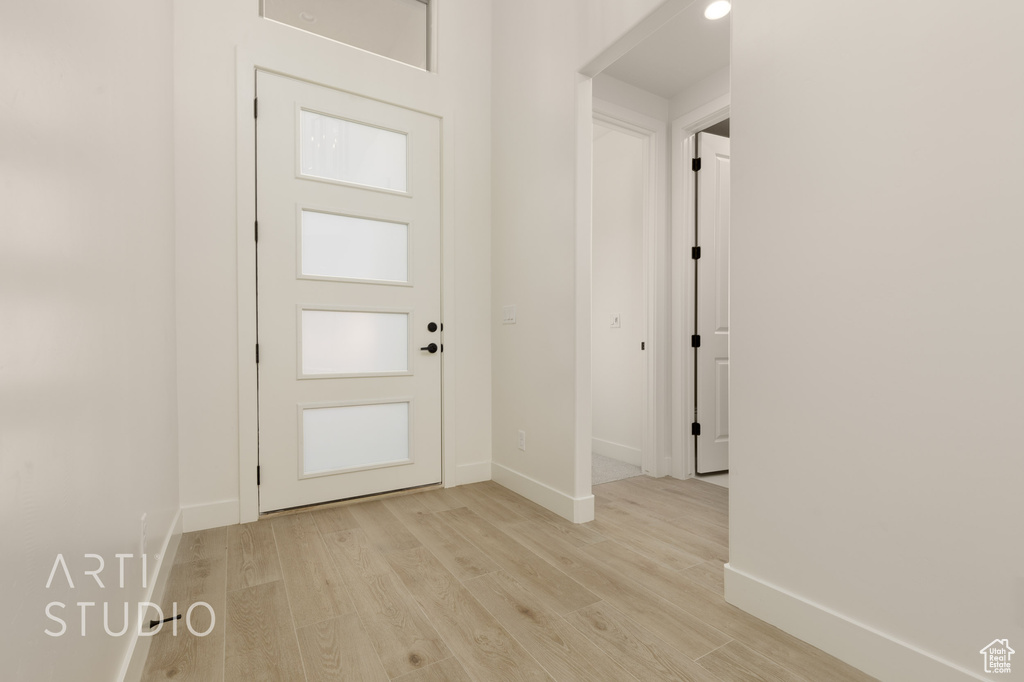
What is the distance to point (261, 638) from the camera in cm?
151

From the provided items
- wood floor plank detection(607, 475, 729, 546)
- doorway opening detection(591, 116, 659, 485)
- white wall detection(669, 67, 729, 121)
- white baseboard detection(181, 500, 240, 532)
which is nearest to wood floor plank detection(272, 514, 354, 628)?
white baseboard detection(181, 500, 240, 532)

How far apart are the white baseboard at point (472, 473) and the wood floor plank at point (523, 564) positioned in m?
0.52

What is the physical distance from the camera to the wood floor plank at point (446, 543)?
1979 mm

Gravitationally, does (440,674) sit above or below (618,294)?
below

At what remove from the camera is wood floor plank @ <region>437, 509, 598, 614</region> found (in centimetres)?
175

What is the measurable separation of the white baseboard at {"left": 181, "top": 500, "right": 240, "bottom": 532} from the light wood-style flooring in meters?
0.05

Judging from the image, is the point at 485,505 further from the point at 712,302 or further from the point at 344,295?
the point at 712,302

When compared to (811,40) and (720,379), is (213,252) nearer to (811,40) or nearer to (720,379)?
(811,40)

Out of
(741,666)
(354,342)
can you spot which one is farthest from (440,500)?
(741,666)

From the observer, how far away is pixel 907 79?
1277 millimetres

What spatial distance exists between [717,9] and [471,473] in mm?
3116

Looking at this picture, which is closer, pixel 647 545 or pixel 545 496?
pixel 647 545

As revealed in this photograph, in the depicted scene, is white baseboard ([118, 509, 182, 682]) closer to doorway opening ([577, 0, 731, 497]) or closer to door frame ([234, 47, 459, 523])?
door frame ([234, 47, 459, 523])

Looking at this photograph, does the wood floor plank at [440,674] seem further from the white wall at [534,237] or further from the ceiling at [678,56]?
the ceiling at [678,56]
